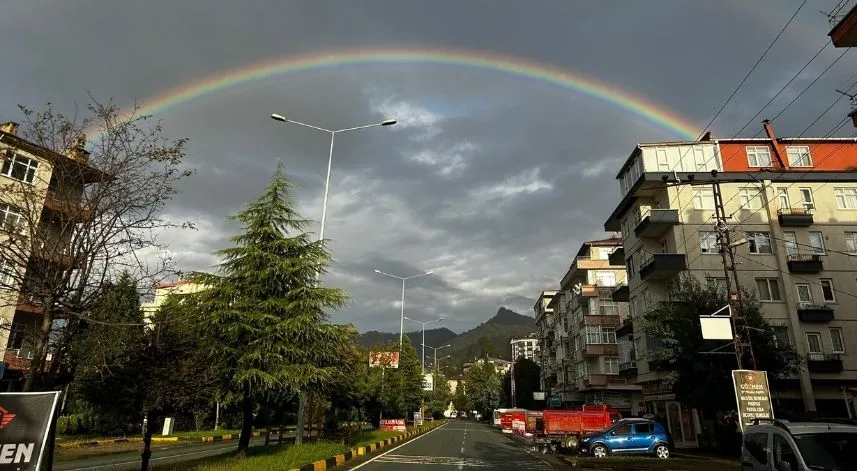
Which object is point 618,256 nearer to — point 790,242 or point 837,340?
point 790,242

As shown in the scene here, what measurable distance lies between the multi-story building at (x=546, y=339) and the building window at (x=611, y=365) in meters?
26.5

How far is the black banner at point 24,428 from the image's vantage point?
6.80m

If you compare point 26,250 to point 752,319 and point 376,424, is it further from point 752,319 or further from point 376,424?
point 376,424

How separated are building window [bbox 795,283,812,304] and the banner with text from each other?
23.7 m

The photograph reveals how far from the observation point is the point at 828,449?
26.2ft

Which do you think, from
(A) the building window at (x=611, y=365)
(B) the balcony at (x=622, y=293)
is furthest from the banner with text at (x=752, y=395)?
(A) the building window at (x=611, y=365)

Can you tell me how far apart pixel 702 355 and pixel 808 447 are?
20.6m

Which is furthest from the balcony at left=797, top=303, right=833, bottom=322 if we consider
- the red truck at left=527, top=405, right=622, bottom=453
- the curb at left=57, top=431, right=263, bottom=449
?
the curb at left=57, top=431, right=263, bottom=449

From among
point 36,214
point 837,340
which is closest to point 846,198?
point 837,340

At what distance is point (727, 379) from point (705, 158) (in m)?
18.5

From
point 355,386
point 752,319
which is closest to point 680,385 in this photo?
point 752,319

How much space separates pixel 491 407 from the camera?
382 ft

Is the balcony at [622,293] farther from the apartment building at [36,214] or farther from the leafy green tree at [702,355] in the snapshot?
the apartment building at [36,214]

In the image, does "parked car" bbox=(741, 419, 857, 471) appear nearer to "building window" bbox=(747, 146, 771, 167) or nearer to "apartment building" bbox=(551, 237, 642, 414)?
"building window" bbox=(747, 146, 771, 167)
